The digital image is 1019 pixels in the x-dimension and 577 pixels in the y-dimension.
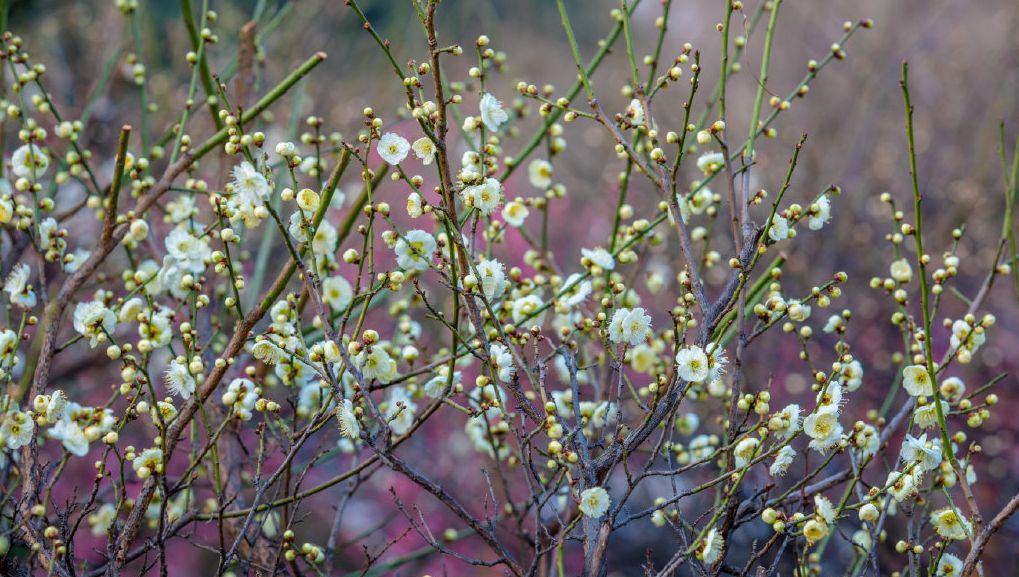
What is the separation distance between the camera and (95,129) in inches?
189

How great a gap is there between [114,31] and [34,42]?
2.90ft

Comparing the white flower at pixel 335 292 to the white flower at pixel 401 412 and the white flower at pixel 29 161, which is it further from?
the white flower at pixel 29 161

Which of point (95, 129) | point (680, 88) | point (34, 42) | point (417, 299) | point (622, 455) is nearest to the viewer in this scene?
point (622, 455)

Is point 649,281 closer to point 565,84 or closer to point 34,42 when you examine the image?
point 34,42

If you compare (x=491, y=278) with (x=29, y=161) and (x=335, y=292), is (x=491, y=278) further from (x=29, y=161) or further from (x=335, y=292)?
(x=29, y=161)

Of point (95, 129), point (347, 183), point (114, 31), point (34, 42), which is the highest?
point (34, 42)

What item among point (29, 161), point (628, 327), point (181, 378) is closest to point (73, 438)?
point (181, 378)

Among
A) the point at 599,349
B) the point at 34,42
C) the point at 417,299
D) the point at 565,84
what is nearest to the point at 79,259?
the point at 417,299

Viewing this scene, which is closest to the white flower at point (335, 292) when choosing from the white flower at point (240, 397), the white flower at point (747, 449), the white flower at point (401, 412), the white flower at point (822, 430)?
the white flower at point (401, 412)

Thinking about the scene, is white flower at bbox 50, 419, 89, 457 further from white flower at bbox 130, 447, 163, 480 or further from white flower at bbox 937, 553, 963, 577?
white flower at bbox 937, 553, 963, 577

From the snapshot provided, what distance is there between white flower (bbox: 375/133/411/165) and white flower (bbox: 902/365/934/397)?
1153mm

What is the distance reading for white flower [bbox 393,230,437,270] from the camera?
1.83 metres

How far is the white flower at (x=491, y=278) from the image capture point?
1878 mm

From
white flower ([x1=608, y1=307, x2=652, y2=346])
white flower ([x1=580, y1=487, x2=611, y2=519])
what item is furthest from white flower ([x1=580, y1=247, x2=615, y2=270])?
white flower ([x1=580, y1=487, x2=611, y2=519])
